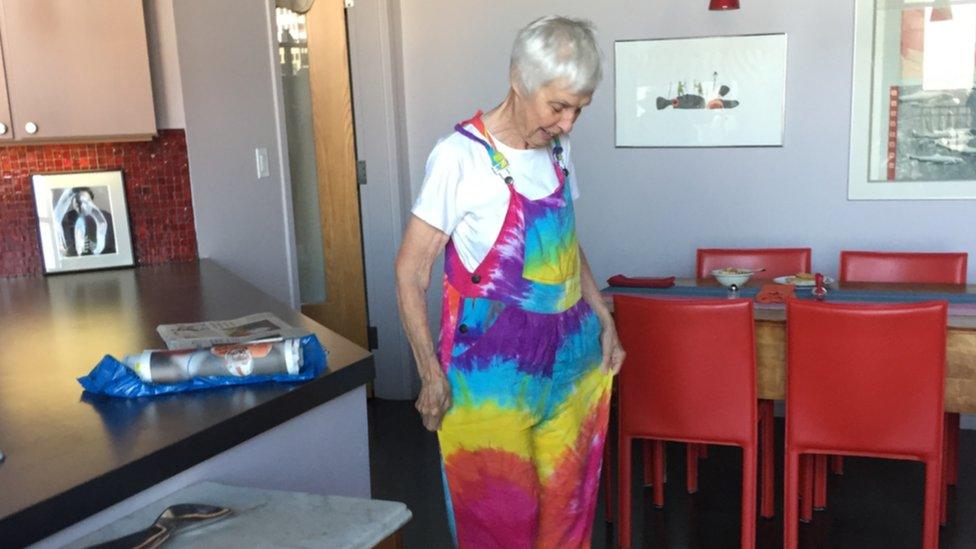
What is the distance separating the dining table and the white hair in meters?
1.43

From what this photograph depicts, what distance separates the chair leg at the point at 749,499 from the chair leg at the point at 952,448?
0.91m

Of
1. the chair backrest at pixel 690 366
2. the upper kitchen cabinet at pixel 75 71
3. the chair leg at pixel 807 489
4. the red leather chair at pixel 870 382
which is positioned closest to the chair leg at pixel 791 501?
the red leather chair at pixel 870 382

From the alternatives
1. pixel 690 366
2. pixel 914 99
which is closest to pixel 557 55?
pixel 690 366

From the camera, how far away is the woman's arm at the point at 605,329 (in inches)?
90.4

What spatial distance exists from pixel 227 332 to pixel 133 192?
5.05 feet

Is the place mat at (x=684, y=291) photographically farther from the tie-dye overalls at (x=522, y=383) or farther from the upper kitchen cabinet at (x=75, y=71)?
the upper kitchen cabinet at (x=75, y=71)

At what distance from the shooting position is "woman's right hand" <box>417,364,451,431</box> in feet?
6.91

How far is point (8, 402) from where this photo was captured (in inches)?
70.6

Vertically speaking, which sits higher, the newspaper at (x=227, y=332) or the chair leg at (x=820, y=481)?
the newspaper at (x=227, y=332)

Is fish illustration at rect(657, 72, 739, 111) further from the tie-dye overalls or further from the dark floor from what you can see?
the tie-dye overalls

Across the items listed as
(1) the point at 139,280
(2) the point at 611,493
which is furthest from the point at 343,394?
(2) the point at 611,493

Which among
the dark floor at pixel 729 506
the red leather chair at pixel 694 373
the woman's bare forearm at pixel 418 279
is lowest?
the dark floor at pixel 729 506

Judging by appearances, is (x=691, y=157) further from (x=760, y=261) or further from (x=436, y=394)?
(x=436, y=394)

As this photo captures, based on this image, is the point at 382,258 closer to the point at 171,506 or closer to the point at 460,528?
the point at 460,528
